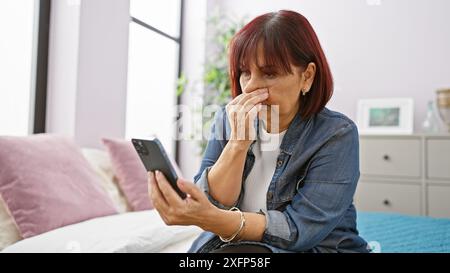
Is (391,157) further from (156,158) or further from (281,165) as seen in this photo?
(156,158)

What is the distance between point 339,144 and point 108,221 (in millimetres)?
640

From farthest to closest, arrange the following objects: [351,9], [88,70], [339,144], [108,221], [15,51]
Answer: [88,70] < [15,51] < [108,221] < [351,9] < [339,144]

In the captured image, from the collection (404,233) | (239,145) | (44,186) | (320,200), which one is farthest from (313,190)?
(44,186)

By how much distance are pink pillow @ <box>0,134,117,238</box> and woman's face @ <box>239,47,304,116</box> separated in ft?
1.99

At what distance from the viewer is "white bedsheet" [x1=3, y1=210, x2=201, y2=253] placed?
2.43 ft

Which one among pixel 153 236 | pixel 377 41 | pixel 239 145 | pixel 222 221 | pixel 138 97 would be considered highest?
pixel 377 41

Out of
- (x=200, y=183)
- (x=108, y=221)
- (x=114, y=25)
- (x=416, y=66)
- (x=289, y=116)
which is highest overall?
(x=114, y=25)

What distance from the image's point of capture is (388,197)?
1640mm

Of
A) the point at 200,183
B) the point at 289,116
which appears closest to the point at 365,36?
the point at 289,116

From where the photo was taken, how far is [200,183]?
59 cm

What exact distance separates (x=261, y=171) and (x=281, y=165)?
4 cm

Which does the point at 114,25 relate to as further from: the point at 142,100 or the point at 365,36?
the point at 365,36

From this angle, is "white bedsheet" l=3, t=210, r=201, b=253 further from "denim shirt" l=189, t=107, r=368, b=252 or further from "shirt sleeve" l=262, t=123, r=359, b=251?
"shirt sleeve" l=262, t=123, r=359, b=251

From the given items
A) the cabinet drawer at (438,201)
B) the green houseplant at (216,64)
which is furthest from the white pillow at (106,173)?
the cabinet drawer at (438,201)
